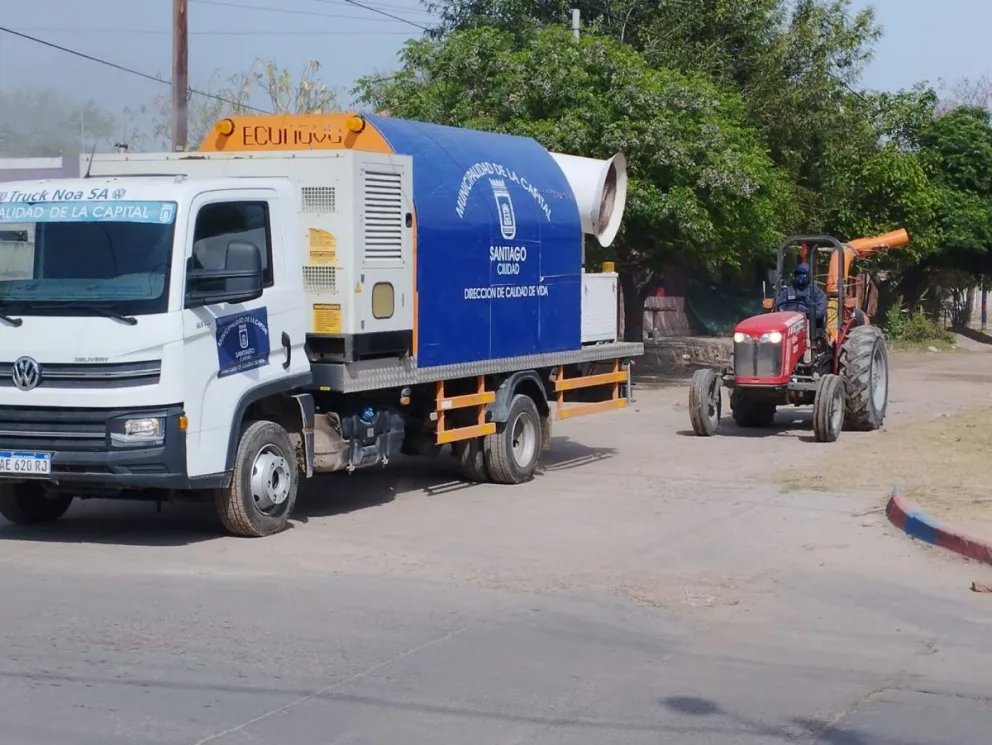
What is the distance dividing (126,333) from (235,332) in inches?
37.9

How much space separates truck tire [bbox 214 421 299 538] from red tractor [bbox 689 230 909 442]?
299 inches

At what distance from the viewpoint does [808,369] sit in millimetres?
17844

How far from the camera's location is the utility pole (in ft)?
64.8

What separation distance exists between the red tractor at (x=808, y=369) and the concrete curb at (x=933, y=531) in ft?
16.6

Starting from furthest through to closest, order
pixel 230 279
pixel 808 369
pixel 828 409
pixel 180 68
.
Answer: pixel 180 68 < pixel 808 369 < pixel 828 409 < pixel 230 279

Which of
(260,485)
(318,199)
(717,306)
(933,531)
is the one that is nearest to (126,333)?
(260,485)

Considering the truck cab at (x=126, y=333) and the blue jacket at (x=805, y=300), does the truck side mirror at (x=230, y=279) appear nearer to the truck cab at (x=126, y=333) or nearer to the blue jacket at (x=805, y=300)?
the truck cab at (x=126, y=333)

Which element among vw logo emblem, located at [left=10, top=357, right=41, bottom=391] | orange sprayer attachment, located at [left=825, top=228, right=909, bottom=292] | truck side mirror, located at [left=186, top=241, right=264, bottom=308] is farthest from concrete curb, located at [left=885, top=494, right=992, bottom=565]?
orange sprayer attachment, located at [left=825, top=228, right=909, bottom=292]

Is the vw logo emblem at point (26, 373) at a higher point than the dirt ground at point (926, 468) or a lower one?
higher

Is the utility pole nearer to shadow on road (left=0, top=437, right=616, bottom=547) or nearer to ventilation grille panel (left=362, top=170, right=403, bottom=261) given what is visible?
shadow on road (left=0, top=437, right=616, bottom=547)

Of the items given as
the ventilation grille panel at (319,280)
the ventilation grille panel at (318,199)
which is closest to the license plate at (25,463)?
the ventilation grille panel at (319,280)

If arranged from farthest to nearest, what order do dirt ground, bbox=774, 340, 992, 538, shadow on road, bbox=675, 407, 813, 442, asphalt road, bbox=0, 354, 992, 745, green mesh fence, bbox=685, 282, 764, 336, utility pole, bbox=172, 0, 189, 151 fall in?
green mesh fence, bbox=685, 282, 764, 336 → utility pole, bbox=172, 0, 189, 151 → shadow on road, bbox=675, 407, 813, 442 → dirt ground, bbox=774, 340, 992, 538 → asphalt road, bbox=0, 354, 992, 745

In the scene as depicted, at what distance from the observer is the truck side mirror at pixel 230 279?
10.0 m

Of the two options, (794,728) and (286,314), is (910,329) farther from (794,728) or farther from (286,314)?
(794,728)
